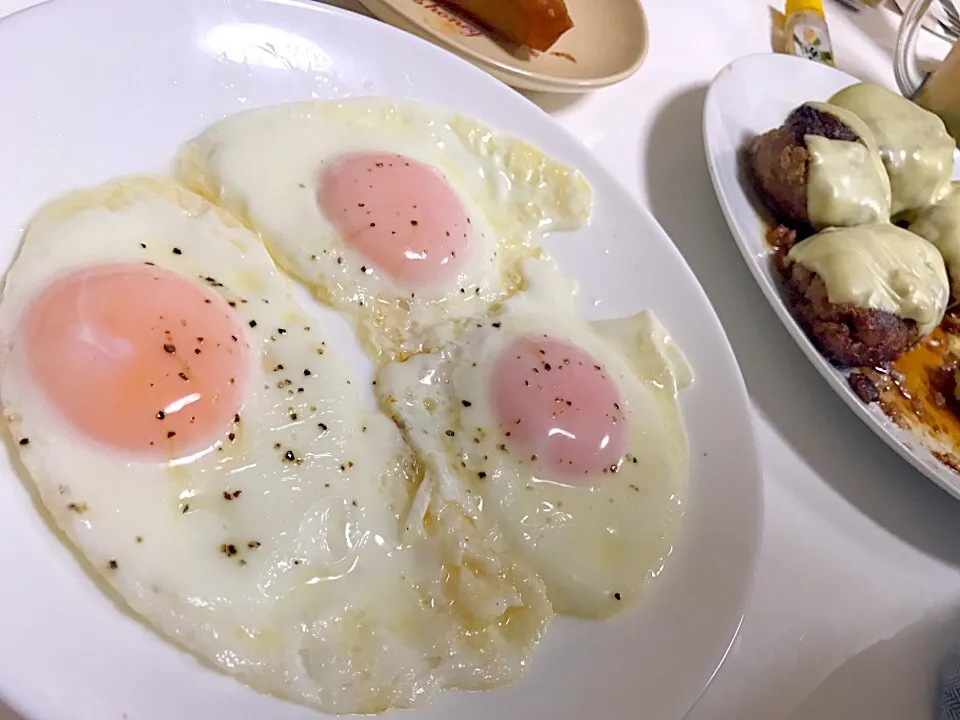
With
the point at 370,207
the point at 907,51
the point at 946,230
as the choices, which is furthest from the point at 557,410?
the point at 907,51

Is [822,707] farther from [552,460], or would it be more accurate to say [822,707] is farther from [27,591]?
[27,591]

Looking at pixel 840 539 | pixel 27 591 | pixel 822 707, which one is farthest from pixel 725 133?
pixel 27 591

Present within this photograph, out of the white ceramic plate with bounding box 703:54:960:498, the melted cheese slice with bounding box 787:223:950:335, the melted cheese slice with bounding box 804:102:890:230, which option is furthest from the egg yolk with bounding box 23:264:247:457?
the melted cheese slice with bounding box 804:102:890:230

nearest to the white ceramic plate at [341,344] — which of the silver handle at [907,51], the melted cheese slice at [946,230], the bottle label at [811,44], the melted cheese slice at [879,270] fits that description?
the melted cheese slice at [879,270]

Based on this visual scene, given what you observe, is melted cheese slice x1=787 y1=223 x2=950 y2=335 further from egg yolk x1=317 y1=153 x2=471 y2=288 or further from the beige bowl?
egg yolk x1=317 y1=153 x2=471 y2=288

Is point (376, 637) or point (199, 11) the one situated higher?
point (199, 11)

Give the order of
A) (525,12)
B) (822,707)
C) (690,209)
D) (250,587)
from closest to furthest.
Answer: (250,587)
(822,707)
(525,12)
(690,209)

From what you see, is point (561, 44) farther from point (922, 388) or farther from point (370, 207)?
point (922, 388)
